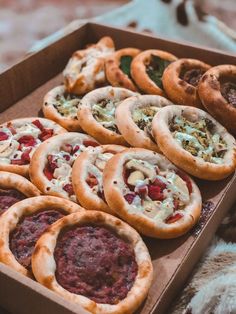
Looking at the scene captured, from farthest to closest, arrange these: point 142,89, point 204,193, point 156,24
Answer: point 156,24 < point 142,89 < point 204,193

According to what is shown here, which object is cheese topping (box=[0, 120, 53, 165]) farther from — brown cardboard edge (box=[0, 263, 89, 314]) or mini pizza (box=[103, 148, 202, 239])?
brown cardboard edge (box=[0, 263, 89, 314])

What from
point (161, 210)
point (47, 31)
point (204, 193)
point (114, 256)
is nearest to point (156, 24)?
point (47, 31)

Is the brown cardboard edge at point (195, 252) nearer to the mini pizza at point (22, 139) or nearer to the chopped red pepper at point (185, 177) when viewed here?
the chopped red pepper at point (185, 177)

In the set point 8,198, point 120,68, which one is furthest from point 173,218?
point 120,68

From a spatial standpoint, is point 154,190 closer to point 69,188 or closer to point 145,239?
point 145,239

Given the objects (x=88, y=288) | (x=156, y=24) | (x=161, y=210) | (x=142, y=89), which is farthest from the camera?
(x=156, y=24)

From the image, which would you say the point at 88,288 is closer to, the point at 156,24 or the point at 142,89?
the point at 142,89

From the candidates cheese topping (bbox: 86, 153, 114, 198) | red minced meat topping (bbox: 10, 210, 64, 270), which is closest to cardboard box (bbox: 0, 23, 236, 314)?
red minced meat topping (bbox: 10, 210, 64, 270)

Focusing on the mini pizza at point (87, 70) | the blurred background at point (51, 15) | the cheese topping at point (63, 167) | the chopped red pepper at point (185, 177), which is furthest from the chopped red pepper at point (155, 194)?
the blurred background at point (51, 15)
